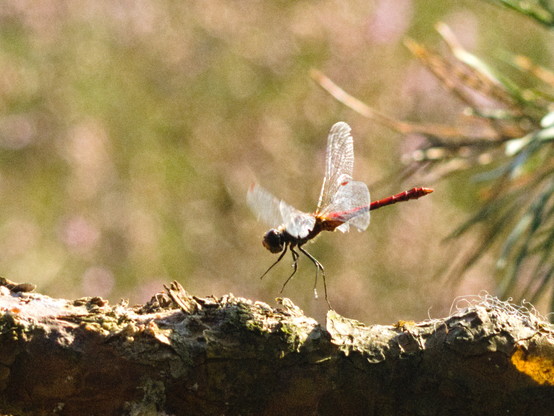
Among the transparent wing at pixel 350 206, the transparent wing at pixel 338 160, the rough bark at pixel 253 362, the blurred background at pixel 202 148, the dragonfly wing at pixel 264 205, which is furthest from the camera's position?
the blurred background at pixel 202 148

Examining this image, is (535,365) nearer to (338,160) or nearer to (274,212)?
(274,212)

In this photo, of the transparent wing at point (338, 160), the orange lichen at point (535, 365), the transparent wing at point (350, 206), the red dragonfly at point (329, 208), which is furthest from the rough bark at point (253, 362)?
the transparent wing at point (338, 160)

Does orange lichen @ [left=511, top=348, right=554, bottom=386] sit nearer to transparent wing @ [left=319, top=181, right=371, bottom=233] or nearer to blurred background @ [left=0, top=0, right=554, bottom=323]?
transparent wing @ [left=319, top=181, right=371, bottom=233]

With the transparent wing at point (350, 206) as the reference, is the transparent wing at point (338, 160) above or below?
above

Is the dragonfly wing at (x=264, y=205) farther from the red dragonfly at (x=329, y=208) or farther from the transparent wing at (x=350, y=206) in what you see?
the transparent wing at (x=350, y=206)

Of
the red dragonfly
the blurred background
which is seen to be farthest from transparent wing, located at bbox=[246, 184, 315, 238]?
the blurred background

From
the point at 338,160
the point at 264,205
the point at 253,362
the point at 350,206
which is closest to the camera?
the point at 253,362

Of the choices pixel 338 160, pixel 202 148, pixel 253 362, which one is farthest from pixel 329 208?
pixel 202 148

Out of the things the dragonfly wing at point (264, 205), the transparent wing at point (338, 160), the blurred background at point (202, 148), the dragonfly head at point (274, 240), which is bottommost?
the dragonfly head at point (274, 240)
